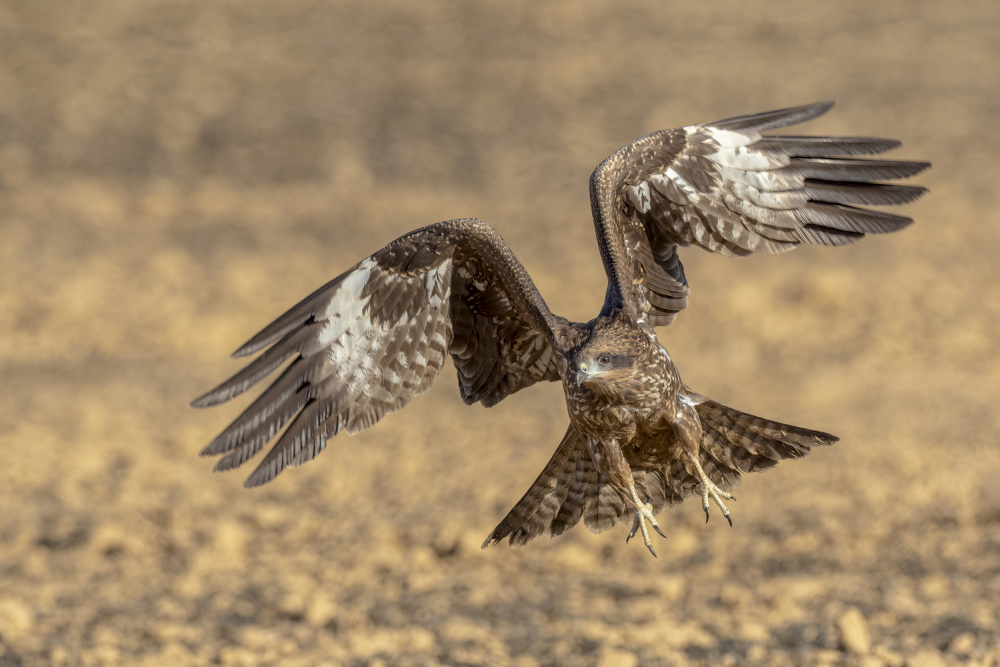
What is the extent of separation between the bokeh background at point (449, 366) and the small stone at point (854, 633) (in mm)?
27

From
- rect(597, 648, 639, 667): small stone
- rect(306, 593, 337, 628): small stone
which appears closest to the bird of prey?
rect(597, 648, 639, 667): small stone

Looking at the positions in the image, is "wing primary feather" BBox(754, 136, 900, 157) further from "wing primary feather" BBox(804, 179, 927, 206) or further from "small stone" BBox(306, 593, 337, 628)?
"small stone" BBox(306, 593, 337, 628)

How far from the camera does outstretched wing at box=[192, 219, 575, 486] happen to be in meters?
4.90

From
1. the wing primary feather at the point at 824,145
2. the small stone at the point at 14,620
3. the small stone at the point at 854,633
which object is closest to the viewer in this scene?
the wing primary feather at the point at 824,145

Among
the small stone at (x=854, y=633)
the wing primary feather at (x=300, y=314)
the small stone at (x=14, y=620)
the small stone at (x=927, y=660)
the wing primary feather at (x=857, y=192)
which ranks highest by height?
the wing primary feather at (x=857, y=192)

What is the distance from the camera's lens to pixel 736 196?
5453mm

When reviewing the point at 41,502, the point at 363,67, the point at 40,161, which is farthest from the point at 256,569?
the point at 363,67

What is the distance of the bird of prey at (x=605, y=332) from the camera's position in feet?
15.9

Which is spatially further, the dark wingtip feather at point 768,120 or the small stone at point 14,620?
the small stone at point 14,620

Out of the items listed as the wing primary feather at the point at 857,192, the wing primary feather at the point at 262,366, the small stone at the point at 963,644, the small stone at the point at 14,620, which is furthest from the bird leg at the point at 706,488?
the small stone at the point at 14,620

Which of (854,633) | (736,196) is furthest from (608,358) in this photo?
(854,633)

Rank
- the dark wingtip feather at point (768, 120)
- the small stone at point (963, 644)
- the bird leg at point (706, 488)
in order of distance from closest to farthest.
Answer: the bird leg at point (706, 488) → the dark wingtip feather at point (768, 120) → the small stone at point (963, 644)

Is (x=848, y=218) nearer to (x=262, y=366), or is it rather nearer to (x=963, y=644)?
(x=963, y=644)

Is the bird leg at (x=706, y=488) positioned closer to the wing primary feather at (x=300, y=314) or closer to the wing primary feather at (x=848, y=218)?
the wing primary feather at (x=848, y=218)
